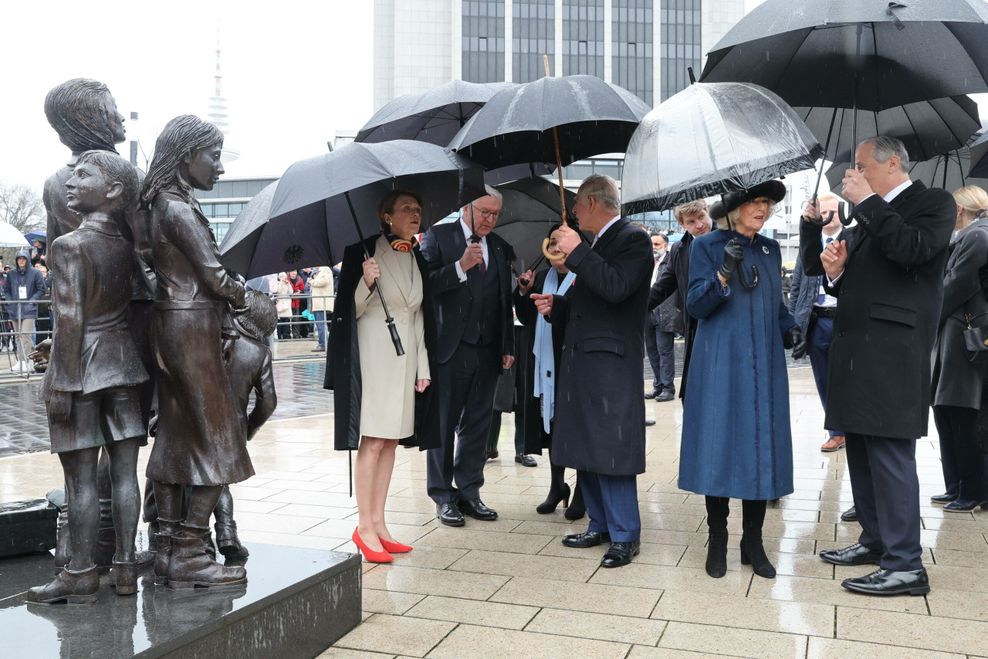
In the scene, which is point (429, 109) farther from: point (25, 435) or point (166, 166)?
point (25, 435)

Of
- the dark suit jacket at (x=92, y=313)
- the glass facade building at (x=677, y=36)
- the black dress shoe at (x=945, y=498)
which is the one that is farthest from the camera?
the glass facade building at (x=677, y=36)

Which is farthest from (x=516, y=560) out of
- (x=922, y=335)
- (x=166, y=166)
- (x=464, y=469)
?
(x=166, y=166)

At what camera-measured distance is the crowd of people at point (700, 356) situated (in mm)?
4457

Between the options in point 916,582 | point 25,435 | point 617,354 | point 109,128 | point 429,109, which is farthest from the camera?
point 25,435

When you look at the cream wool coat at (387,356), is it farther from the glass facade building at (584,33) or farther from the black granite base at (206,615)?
the glass facade building at (584,33)

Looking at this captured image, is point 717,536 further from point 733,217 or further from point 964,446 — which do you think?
point 964,446

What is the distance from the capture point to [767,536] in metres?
5.49

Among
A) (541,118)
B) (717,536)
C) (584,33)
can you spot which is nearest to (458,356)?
(541,118)

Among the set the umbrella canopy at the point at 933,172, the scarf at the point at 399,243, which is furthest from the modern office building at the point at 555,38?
the scarf at the point at 399,243

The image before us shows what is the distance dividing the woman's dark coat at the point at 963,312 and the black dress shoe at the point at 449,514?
294 centimetres

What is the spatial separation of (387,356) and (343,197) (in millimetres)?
900

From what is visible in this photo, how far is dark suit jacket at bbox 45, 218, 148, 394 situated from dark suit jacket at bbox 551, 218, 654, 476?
2201 mm

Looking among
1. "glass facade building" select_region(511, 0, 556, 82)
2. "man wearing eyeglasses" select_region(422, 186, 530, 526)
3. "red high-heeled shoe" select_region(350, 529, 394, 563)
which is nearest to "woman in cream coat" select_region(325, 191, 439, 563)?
"red high-heeled shoe" select_region(350, 529, 394, 563)

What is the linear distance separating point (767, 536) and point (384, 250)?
2621mm
